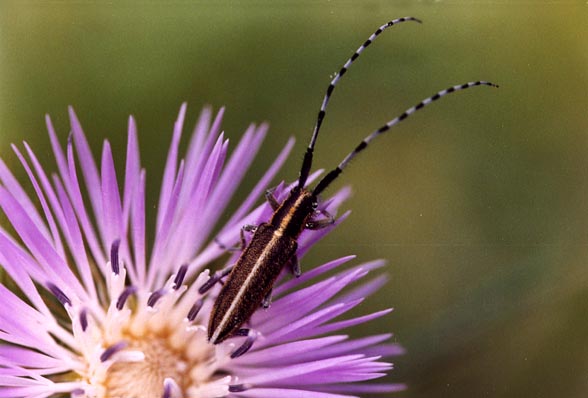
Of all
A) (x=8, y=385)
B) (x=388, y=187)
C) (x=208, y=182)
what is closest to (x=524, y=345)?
(x=388, y=187)

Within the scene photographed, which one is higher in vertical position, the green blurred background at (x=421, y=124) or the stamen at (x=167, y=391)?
the green blurred background at (x=421, y=124)

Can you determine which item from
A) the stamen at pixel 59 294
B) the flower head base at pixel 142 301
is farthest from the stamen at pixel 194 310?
the stamen at pixel 59 294

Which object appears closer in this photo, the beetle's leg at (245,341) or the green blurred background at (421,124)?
the beetle's leg at (245,341)

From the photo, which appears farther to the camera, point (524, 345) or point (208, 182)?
point (524, 345)

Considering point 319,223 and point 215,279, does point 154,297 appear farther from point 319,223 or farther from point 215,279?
point 319,223

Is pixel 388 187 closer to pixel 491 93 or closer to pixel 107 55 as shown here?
pixel 491 93

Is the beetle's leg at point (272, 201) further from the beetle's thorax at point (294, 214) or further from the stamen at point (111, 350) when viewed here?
the stamen at point (111, 350)

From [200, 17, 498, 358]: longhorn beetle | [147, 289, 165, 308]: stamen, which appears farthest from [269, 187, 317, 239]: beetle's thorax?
[147, 289, 165, 308]: stamen
